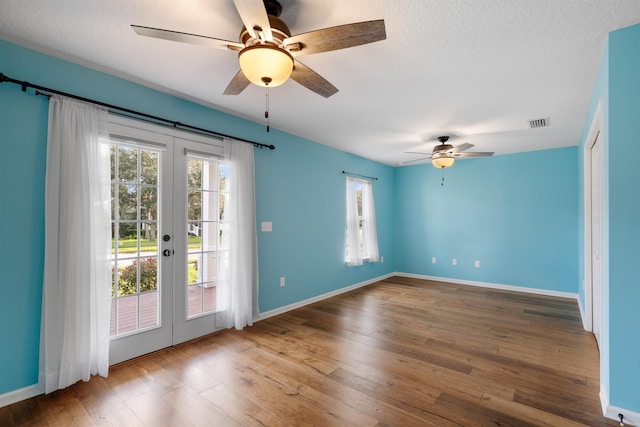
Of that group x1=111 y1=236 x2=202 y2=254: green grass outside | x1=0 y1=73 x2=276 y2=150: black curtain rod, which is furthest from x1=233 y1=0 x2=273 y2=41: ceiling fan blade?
x1=111 y1=236 x2=202 y2=254: green grass outside

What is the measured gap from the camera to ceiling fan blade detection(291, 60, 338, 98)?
1.90 metres

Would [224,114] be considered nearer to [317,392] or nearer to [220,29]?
[220,29]

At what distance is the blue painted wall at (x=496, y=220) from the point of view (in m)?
5.07

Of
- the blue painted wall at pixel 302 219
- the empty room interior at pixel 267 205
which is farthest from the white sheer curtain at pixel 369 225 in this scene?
the empty room interior at pixel 267 205

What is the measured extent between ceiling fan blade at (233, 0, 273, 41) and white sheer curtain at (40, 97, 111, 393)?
178cm

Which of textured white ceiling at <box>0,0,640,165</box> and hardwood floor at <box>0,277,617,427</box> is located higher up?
textured white ceiling at <box>0,0,640,165</box>

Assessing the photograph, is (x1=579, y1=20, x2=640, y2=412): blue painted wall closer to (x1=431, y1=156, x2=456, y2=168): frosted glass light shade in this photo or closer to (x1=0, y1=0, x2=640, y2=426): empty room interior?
(x1=0, y1=0, x2=640, y2=426): empty room interior

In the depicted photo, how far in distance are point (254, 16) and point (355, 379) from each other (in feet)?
8.44

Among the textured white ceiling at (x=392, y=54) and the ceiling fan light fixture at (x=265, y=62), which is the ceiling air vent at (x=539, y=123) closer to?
the textured white ceiling at (x=392, y=54)

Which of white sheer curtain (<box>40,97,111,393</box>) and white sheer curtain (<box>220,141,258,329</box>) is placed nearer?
white sheer curtain (<box>40,97,111,393</box>)

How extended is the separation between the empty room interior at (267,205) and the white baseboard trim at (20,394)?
0.04 ft

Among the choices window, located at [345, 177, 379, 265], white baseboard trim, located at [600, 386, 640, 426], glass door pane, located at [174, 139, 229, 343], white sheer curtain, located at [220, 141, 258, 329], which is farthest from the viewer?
window, located at [345, 177, 379, 265]

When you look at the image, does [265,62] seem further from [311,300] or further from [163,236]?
[311,300]

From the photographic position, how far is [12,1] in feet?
5.68
